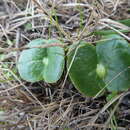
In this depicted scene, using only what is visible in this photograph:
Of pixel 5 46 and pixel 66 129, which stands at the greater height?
pixel 5 46

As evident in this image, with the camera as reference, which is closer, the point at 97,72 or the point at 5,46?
the point at 97,72

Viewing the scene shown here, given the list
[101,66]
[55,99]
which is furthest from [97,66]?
[55,99]

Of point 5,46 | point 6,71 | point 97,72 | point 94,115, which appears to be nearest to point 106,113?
point 94,115

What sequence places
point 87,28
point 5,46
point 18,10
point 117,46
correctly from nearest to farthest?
point 117,46 → point 87,28 → point 5,46 → point 18,10

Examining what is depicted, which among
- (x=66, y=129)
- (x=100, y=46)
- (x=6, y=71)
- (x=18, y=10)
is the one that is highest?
(x=18, y=10)

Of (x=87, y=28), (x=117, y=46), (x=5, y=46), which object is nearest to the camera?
(x=117, y=46)

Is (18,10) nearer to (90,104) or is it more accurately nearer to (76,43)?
(76,43)

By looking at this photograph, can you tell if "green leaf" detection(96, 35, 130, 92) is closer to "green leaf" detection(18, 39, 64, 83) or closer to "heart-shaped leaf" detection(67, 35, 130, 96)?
"heart-shaped leaf" detection(67, 35, 130, 96)
